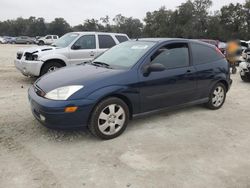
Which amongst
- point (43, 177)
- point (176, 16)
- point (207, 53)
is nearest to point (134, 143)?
point (43, 177)

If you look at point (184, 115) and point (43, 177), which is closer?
point (43, 177)

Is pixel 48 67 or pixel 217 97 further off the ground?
pixel 48 67

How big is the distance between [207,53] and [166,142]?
248 centimetres

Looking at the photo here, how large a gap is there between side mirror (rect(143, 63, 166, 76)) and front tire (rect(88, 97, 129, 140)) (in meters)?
0.68

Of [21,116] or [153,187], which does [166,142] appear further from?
[21,116]

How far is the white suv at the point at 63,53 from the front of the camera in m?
8.46

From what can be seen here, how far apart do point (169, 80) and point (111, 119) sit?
1.34m

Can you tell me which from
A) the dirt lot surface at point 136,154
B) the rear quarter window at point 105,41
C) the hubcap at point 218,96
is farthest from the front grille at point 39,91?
the rear quarter window at point 105,41

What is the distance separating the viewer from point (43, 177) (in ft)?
10.8

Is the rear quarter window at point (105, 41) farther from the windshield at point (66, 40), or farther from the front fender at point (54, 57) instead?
the front fender at point (54, 57)

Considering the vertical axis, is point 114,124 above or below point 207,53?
below

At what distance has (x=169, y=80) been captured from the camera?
495 centimetres

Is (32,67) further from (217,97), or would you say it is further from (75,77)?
(217,97)

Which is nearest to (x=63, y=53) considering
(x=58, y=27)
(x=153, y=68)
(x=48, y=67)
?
(x=48, y=67)
